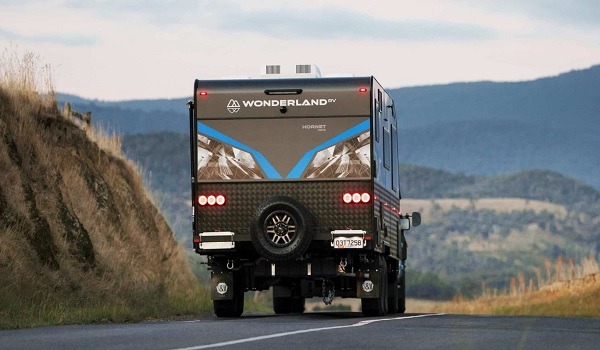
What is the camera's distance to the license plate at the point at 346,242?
2433 cm

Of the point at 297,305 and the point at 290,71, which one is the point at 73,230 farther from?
the point at 290,71

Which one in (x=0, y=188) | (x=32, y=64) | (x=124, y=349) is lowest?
(x=124, y=349)

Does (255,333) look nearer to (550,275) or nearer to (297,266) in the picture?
(297,266)

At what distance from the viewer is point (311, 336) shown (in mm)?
16703

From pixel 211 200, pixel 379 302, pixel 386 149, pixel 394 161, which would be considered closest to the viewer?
pixel 211 200

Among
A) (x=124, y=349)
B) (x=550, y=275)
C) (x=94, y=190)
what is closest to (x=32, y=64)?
(x=94, y=190)

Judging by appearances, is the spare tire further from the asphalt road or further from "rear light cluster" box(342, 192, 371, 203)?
the asphalt road

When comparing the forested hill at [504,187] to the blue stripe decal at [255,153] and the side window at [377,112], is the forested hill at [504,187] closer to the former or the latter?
the side window at [377,112]

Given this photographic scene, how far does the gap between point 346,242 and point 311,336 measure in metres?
7.74

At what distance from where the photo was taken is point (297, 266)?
2484cm

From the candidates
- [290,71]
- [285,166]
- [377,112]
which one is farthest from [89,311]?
[377,112]

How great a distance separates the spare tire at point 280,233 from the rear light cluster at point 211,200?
2.72 ft

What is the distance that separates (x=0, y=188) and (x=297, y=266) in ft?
18.4

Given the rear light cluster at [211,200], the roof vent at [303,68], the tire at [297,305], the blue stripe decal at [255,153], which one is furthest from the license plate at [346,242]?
the tire at [297,305]
